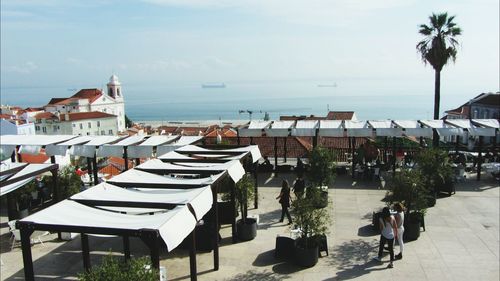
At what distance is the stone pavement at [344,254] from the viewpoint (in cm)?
931

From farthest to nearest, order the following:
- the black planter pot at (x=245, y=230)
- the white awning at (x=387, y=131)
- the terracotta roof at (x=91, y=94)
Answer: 1. the terracotta roof at (x=91, y=94)
2. the white awning at (x=387, y=131)
3. the black planter pot at (x=245, y=230)

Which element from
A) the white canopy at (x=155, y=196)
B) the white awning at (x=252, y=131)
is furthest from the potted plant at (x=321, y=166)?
the white canopy at (x=155, y=196)

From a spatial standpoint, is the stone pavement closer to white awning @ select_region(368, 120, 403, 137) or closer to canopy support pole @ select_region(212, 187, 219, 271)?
canopy support pole @ select_region(212, 187, 219, 271)

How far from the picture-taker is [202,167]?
34.2 ft

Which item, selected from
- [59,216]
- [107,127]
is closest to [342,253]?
[59,216]

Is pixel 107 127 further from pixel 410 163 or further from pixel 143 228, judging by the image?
pixel 143 228

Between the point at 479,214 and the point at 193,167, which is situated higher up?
the point at 193,167

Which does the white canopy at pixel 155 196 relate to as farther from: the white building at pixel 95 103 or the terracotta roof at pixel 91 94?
the terracotta roof at pixel 91 94

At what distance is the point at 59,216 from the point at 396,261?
7.55m

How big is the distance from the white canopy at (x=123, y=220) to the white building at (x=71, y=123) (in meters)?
88.4

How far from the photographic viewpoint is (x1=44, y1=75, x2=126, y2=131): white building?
4311 inches

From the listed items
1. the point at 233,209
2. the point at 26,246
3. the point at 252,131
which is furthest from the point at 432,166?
the point at 26,246

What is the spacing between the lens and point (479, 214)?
13.3 m

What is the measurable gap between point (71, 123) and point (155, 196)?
89944mm
